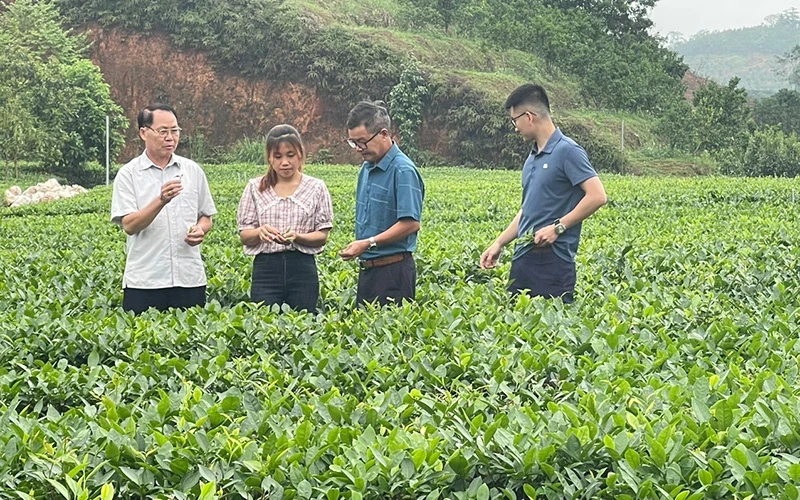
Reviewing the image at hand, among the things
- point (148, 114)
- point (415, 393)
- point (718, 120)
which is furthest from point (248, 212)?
point (718, 120)

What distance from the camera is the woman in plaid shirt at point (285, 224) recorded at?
4.74m

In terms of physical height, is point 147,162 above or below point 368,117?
below

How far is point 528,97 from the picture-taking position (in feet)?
15.4

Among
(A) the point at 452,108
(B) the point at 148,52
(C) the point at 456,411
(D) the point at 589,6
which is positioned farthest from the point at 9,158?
(C) the point at 456,411

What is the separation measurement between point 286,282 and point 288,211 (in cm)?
39

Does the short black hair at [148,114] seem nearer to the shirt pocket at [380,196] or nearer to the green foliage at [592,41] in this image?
the shirt pocket at [380,196]

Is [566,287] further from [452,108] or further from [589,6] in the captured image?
[589,6]

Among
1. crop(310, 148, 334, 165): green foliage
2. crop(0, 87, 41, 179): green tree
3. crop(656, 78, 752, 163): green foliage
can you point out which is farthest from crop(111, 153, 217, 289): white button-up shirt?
crop(656, 78, 752, 163): green foliage

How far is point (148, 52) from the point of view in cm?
4288

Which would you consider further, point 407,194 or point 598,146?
point 598,146

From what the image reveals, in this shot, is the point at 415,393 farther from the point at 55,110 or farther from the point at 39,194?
the point at 55,110

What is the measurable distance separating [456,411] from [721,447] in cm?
84

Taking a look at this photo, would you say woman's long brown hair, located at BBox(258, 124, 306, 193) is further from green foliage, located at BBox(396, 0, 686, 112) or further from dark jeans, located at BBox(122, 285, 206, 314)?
green foliage, located at BBox(396, 0, 686, 112)

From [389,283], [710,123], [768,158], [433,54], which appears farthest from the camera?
[433,54]
